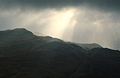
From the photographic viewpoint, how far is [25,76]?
656ft

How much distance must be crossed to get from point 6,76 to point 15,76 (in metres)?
11.3

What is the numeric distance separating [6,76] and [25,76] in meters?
23.4

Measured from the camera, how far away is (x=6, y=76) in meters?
199

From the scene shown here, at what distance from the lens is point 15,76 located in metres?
199

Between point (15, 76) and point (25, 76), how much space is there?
39.9 ft

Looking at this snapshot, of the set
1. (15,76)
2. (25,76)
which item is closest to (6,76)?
(15,76)

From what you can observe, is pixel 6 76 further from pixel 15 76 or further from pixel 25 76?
pixel 25 76
